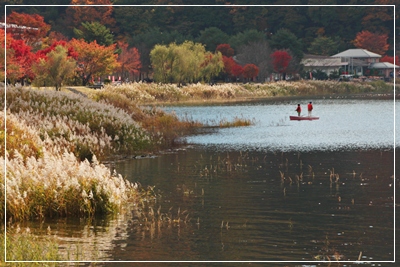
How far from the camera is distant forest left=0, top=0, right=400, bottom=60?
425 ft

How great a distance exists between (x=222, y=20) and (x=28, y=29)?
1994 inches

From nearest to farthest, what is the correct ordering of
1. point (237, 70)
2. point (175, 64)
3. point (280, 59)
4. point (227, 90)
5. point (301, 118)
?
1. point (301, 118)
2. point (227, 90)
3. point (175, 64)
4. point (237, 70)
5. point (280, 59)

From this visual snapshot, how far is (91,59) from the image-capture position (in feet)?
315

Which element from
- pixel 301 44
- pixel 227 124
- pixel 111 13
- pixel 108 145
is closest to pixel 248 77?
pixel 301 44

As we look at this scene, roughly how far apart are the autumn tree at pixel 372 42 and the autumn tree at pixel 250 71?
24701mm

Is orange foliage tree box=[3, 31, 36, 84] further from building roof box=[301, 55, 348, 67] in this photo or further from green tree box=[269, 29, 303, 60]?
building roof box=[301, 55, 348, 67]

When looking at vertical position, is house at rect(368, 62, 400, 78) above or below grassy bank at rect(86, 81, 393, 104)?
above

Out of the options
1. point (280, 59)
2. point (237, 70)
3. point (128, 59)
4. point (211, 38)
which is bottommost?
point (237, 70)

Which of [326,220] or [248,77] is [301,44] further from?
[326,220]

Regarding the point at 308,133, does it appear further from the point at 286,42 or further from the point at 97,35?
the point at 286,42

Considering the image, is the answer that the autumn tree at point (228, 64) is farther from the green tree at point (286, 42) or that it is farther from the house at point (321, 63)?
the house at point (321, 63)

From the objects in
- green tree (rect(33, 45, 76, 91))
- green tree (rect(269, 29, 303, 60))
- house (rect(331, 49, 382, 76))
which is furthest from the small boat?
house (rect(331, 49, 382, 76))

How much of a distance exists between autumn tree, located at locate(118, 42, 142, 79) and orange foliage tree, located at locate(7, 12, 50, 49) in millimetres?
13602

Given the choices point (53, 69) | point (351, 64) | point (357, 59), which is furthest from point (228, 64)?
point (53, 69)
